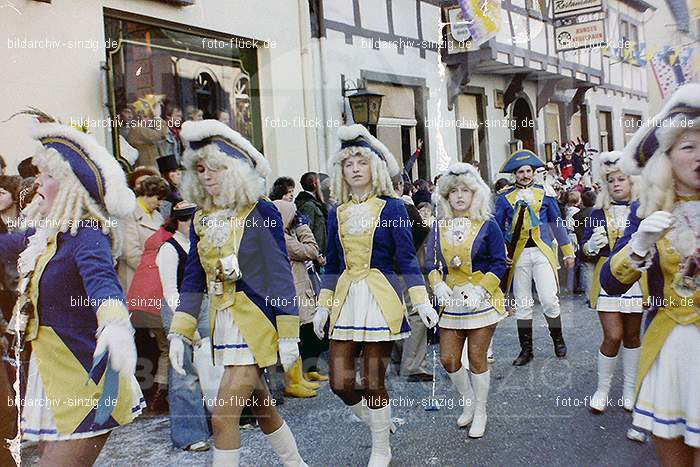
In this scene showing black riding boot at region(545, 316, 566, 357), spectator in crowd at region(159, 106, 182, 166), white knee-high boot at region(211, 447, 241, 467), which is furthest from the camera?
black riding boot at region(545, 316, 566, 357)

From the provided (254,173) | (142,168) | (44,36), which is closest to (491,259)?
(254,173)

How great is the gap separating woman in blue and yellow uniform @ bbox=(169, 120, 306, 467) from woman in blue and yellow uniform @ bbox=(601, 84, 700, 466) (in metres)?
1.59

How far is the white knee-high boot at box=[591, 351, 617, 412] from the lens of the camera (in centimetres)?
446

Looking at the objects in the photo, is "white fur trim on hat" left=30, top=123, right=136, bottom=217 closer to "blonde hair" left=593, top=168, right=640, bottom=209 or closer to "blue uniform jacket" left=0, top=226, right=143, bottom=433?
"blue uniform jacket" left=0, top=226, right=143, bottom=433

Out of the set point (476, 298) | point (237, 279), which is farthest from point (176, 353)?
point (476, 298)

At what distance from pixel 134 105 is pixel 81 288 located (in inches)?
109

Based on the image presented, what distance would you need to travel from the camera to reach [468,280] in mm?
4402

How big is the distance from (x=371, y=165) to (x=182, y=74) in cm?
240

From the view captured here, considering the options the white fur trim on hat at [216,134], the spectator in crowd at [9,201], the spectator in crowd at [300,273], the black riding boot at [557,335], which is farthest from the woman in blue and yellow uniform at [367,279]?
the black riding boot at [557,335]

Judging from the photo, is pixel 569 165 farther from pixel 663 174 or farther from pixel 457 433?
pixel 663 174

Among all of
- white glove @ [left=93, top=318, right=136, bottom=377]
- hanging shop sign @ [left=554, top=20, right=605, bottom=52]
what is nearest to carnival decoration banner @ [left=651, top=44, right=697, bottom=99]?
hanging shop sign @ [left=554, top=20, right=605, bottom=52]

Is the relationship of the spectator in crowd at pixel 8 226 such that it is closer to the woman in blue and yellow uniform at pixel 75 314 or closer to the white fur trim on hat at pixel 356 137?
the woman in blue and yellow uniform at pixel 75 314

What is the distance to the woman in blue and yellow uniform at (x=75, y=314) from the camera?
269 cm

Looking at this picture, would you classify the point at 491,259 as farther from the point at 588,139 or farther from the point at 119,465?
the point at 119,465
